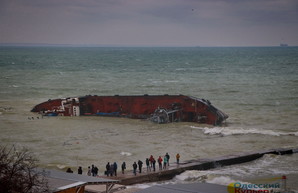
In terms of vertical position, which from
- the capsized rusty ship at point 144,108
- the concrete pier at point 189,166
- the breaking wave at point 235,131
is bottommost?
the concrete pier at point 189,166

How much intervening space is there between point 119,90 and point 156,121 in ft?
112

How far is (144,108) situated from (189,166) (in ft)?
60.7

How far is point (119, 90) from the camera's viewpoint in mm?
74812

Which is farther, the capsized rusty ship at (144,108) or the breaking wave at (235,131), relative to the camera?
the capsized rusty ship at (144,108)

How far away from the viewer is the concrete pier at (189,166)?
74.4 feet

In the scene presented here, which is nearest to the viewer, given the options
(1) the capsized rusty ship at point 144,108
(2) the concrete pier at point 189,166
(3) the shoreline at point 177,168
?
(3) the shoreline at point 177,168

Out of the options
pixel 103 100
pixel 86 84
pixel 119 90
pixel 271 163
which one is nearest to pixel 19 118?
pixel 103 100

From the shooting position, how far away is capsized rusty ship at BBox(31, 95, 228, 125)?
40844 millimetres

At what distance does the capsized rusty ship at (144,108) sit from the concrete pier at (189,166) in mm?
11805

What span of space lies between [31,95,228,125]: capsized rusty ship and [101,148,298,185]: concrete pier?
38.7 feet

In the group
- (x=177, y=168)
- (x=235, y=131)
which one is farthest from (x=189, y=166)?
(x=235, y=131)

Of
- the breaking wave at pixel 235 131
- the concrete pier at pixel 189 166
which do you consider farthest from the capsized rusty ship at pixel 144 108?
the concrete pier at pixel 189 166

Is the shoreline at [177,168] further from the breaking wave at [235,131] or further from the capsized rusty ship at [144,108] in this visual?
the capsized rusty ship at [144,108]

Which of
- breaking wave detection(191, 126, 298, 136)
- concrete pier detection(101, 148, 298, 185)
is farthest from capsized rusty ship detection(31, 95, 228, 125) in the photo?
concrete pier detection(101, 148, 298, 185)
